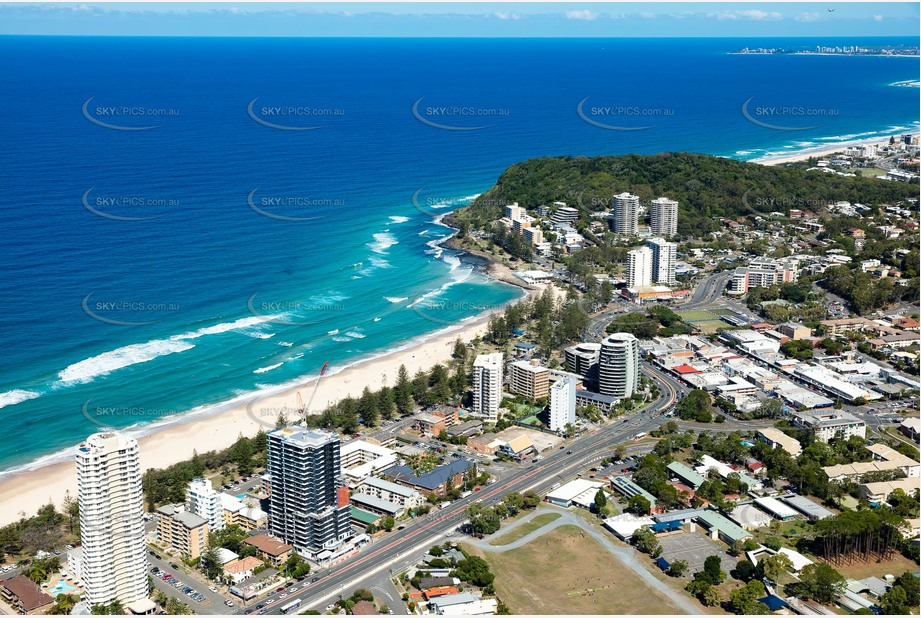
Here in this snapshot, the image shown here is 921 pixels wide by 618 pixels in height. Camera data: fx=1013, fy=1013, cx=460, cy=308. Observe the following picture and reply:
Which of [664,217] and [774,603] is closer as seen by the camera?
[774,603]

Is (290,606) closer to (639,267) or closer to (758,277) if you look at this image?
(639,267)

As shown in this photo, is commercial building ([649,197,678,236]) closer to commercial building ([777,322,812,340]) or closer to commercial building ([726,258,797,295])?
commercial building ([726,258,797,295])

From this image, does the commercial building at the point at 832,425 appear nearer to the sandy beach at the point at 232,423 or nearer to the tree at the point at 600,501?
the tree at the point at 600,501

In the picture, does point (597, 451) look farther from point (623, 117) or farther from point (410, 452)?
point (623, 117)

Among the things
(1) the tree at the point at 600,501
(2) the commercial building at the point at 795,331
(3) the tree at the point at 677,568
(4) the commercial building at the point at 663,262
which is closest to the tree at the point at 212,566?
(1) the tree at the point at 600,501

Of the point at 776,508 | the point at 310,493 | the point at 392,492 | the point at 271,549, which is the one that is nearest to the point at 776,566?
the point at 776,508

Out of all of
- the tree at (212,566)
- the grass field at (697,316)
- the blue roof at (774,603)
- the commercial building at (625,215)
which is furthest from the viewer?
the commercial building at (625,215)
